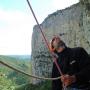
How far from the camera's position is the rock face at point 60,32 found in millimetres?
14547

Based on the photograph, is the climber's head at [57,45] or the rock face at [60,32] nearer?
the climber's head at [57,45]

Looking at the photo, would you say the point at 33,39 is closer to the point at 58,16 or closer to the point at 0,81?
the point at 0,81

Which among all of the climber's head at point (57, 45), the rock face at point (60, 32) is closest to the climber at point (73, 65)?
the climber's head at point (57, 45)

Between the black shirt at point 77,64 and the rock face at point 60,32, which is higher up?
the black shirt at point 77,64

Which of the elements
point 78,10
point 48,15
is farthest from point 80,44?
point 48,15

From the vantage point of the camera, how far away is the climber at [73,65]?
5.17 metres

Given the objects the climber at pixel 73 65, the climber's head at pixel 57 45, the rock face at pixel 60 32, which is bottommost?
the rock face at pixel 60 32

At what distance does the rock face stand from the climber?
5782 millimetres

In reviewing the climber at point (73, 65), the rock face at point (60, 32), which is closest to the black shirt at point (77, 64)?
the climber at point (73, 65)

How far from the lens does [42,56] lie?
20281 millimetres

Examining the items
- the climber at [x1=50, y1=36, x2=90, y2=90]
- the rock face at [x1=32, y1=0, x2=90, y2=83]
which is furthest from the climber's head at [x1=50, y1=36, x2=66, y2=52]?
the rock face at [x1=32, y1=0, x2=90, y2=83]

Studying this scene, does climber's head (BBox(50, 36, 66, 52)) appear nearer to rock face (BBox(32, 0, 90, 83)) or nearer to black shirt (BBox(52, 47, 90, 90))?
black shirt (BBox(52, 47, 90, 90))

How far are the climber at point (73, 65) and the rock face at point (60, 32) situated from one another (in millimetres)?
5782

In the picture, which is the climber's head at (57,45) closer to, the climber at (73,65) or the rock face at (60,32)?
the climber at (73,65)
